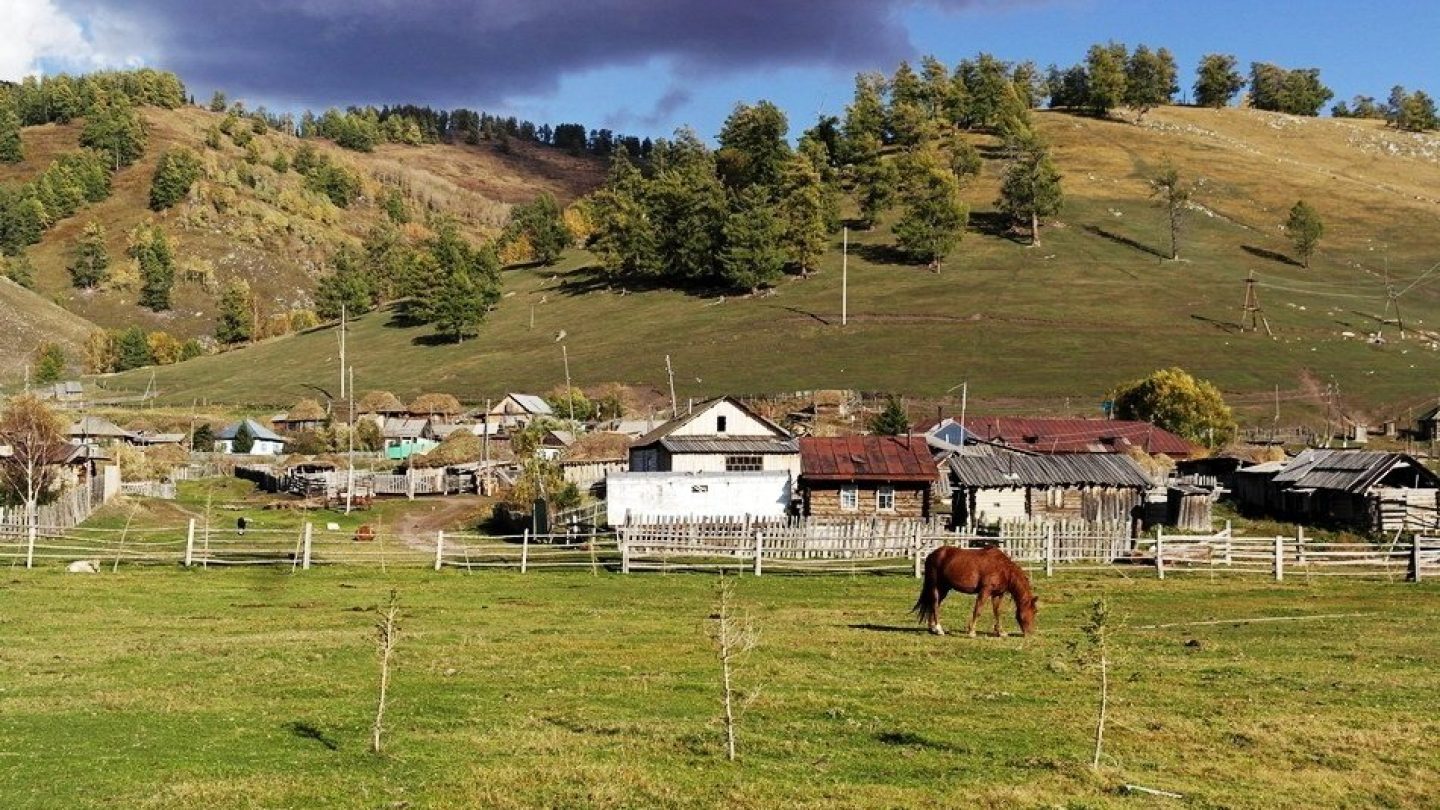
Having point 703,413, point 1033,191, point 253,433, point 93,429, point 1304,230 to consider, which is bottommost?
point 93,429

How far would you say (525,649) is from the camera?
21.9 m

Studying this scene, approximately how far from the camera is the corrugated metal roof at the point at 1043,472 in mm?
51344

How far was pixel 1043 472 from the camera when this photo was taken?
52.2 meters

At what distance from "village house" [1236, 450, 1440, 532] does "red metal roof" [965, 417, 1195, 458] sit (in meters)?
19.9

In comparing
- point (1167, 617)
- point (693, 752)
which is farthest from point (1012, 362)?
point (693, 752)

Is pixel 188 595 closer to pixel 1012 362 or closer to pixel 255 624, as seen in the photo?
pixel 255 624

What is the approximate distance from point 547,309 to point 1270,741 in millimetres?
158356

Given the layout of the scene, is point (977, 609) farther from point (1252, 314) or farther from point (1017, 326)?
point (1252, 314)

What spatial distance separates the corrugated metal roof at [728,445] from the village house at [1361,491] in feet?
74.0

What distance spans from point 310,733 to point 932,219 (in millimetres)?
157361

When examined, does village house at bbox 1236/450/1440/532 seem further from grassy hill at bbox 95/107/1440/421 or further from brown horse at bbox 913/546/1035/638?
grassy hill at bbox 95/107/1440/421

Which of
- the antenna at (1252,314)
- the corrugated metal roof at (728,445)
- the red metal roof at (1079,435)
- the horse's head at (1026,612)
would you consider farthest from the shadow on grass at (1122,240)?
the horse's head at (1026,612)

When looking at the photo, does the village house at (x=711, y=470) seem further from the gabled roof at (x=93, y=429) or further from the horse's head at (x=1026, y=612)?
the gabled roof at (x=93, y=429)

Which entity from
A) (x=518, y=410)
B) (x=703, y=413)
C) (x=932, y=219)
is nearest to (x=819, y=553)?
(x=703, y=413)
